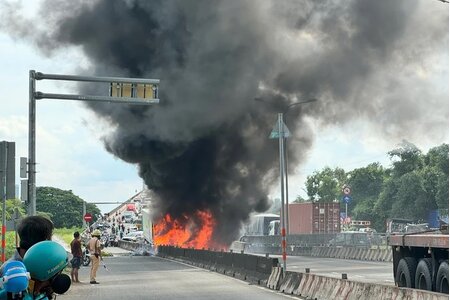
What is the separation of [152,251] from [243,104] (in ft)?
34.1

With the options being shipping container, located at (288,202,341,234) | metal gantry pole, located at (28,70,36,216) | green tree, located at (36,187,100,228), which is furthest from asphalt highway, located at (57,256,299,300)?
green tree, located at (36,187,100,228)

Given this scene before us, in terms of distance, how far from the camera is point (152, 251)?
162 feet

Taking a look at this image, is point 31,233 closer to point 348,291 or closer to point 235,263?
point 348,291

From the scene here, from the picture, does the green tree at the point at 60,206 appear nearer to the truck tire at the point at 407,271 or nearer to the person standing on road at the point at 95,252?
the person standing on road at the point at 95,252

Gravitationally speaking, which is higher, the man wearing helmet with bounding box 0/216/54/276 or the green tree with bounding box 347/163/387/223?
the green tree with bounding box 347/163/387/223

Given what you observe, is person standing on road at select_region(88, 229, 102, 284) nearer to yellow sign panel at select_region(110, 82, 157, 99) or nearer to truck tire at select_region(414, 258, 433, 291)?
yellow sign panel at select_region(110, 82, 157, 99)

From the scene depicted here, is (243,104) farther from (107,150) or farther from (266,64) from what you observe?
(107,150)

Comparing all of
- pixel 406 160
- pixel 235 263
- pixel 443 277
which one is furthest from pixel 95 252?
pixel 406 160

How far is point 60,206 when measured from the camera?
16125 cm

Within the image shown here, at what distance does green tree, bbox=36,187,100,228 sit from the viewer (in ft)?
525

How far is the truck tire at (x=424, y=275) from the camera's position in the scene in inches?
595

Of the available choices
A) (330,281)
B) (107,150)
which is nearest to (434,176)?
(107,150)

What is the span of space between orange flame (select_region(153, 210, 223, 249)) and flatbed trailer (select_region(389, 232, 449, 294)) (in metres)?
36.6

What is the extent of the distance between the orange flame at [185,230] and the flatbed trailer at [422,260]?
36.6 m
